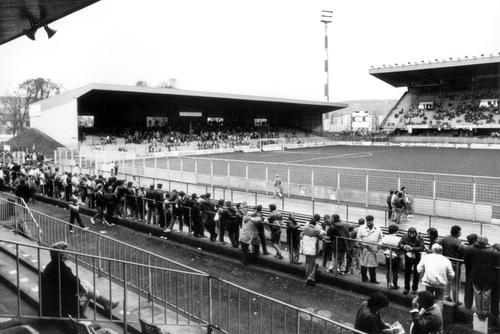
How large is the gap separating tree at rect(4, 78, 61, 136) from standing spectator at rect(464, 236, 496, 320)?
75.0 metres

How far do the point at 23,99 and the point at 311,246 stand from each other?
7807 centimetres

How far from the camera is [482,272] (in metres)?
7.63

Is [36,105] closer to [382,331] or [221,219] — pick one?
[221,219]

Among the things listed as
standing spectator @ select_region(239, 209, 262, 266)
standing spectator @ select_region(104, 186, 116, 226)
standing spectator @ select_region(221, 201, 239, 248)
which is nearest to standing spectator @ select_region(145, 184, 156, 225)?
standing spectator @ select_region(104, 186, 116, 226)

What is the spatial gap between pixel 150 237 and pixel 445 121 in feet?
208

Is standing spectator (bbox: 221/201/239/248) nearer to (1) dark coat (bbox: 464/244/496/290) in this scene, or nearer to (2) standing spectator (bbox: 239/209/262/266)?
(2) standing spectator (bbox: 239/209/262/266)

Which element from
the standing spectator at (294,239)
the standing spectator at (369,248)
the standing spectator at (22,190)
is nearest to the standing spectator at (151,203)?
the standing spectator at (22,190)

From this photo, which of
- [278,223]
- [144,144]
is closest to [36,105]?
[144,144]

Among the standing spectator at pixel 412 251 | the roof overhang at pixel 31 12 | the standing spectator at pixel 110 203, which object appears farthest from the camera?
the standing spectator at pixel 110 203

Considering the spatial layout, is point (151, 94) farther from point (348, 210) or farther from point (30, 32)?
point (30, 32)

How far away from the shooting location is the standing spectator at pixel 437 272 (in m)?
7.47

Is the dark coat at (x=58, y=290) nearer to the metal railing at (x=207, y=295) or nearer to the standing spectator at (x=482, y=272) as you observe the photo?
the metal railing at (x=207, y=295)

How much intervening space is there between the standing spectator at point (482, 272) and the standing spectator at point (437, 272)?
1.50 feet

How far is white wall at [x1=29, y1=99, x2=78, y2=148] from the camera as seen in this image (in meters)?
46.0
